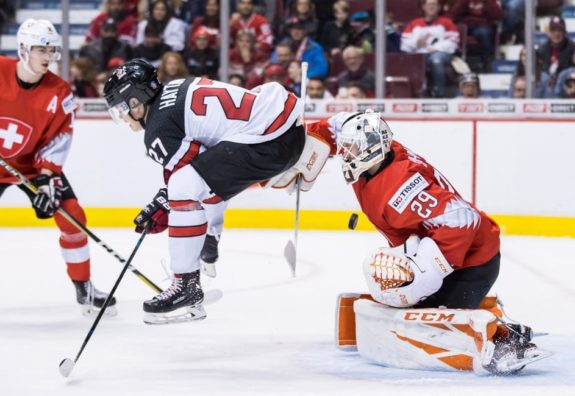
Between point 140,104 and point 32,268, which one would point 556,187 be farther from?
point 140,104

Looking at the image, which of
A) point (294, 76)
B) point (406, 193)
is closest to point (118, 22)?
point (294, 76)

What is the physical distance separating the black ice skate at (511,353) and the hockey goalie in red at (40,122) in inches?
65.8

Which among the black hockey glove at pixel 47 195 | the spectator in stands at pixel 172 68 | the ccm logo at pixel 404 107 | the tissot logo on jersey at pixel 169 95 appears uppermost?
the tissot logo on jersey at pixel 169 95

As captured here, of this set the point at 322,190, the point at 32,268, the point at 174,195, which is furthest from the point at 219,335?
the point at 322,190

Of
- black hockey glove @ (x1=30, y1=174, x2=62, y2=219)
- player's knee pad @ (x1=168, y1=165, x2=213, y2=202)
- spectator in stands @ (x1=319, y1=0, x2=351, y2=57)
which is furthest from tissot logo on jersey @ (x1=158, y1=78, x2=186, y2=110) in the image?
spectator in stands @ (x1=319, y1=0, x2=351, y2=57)

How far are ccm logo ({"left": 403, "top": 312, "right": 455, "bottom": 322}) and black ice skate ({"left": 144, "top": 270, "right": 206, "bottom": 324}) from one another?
2.29 ft

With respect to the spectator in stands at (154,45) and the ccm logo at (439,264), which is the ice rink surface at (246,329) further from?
the spectator in stands at (154,45)

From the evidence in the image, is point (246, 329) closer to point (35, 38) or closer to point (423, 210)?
point (423, 210)

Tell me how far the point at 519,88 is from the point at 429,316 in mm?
3892

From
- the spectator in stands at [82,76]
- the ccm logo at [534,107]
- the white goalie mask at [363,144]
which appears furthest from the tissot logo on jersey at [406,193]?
the spectator in stands at [82,76]

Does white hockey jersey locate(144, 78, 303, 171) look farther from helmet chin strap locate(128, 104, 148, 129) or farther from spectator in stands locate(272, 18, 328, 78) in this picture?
spectator in stands locate(272, 18, 328, 78)

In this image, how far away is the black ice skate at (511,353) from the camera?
345 centimetres

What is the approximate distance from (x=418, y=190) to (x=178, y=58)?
13.7ft

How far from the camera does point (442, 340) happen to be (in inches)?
137
